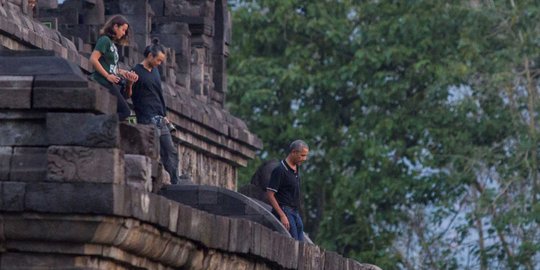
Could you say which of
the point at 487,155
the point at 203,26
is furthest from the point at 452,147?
the point at 203,26

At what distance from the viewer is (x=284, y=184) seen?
1984 cm

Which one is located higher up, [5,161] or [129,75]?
[129,75]

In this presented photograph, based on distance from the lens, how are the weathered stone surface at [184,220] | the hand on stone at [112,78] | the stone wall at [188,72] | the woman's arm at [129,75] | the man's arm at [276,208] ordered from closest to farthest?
the weathered stone surface at [184,220] < the hand on stone at [112,78] < the woman's arm at [129,75] < the man's arm at [276,208] < the stone wall at [188,72]

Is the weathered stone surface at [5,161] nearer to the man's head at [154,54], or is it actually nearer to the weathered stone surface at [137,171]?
the weathered stone surface at [137,171]

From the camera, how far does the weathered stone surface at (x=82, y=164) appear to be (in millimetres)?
13703

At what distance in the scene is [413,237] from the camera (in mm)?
39156

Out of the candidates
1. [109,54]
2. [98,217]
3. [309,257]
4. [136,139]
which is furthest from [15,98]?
[309,257]

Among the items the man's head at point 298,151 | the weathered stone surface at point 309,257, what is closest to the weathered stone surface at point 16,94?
the weathered stone surface at point 309,257

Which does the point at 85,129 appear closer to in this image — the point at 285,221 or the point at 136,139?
the point at 136,139

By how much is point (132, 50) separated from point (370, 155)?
47.5 feet

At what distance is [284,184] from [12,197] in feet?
20.6

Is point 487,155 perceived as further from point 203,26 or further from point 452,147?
point 203,26

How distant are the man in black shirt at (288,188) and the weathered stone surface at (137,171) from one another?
509 centimetres

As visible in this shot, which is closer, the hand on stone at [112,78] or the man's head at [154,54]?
the hand on stone at [112,78]
